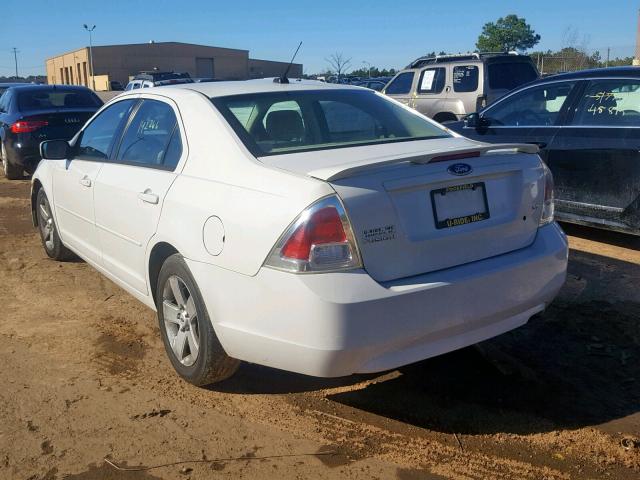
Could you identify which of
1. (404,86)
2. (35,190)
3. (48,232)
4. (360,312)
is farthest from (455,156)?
(404,86)

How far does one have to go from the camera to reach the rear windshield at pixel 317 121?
3.69 meters

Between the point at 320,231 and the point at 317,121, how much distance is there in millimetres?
1441

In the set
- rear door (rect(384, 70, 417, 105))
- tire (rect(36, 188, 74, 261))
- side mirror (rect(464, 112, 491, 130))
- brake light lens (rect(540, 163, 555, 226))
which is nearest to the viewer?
brake light lens (rect(540, 163, 555, 226))

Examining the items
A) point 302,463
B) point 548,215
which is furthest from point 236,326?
point 548,215

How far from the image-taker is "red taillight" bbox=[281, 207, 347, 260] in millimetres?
2873

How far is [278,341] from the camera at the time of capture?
3.01 meters

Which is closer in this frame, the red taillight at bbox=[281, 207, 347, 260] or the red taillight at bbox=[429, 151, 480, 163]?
the red taillight at bbox=[281, 207, 347, 260]

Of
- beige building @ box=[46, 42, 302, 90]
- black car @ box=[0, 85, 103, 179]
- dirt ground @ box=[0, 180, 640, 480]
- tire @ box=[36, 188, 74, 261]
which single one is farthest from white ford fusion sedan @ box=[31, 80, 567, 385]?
beige building @ box=[46, 42, 302, 90]

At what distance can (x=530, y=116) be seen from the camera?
23.1 feet

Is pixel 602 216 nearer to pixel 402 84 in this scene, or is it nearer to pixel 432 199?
pixel 432 199

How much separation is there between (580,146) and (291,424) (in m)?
4.35

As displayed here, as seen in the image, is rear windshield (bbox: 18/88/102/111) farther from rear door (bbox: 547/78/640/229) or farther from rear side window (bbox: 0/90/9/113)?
rear door (bbox: 547/78/640/229)

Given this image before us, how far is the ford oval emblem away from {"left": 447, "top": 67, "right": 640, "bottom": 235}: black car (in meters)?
3.30

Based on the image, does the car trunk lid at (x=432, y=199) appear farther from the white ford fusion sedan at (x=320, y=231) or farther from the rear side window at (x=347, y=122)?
the rear side window at (x=347, y=122)
